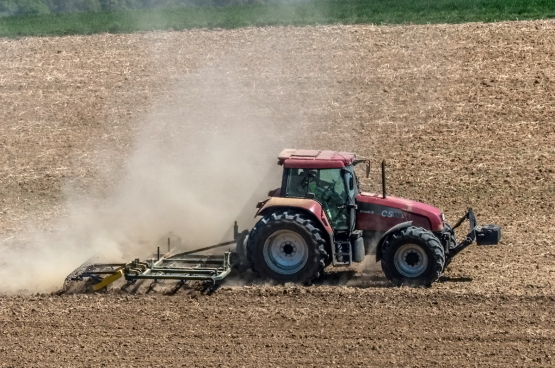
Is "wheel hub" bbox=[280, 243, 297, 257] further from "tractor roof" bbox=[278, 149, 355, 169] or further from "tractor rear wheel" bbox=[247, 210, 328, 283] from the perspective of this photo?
"tractor roof" bbox=[278, 149, 355, 169]

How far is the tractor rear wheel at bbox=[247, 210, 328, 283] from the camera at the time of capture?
11.8 meters

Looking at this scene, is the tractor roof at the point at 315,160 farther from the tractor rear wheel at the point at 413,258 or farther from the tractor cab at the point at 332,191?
the tractor rear wheel at the point at 413,258

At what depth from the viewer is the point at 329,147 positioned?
19797mm

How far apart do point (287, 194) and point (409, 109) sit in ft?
30.3

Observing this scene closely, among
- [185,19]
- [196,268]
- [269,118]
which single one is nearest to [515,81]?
[269,118]

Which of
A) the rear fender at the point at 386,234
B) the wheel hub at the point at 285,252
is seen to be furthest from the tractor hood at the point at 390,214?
the wheel hub at the point at 285,252

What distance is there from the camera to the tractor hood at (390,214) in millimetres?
12266

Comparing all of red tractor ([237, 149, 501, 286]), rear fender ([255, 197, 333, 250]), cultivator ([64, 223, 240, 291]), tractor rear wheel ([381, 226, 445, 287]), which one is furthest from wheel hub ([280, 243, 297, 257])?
tractor rear wheel ([381, 226, 445, 287])

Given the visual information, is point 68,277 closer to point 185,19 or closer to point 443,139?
point 443,139

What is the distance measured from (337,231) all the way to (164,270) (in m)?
2.42

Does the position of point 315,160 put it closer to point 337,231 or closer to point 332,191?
point 332,191

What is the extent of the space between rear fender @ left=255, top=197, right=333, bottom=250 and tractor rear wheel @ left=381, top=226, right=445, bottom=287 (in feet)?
2.73

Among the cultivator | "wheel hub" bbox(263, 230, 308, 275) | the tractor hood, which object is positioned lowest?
the cultivator

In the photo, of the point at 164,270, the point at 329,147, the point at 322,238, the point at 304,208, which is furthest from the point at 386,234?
the point at 329,147
